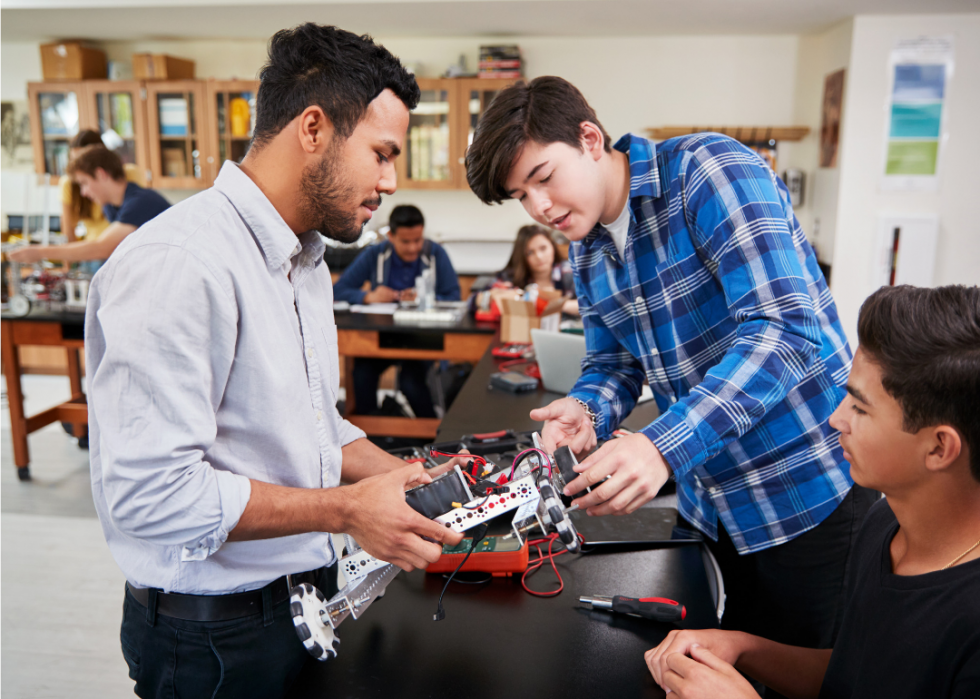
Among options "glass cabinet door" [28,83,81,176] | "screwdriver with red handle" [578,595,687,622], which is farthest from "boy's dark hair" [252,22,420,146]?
"glass cabinet door" [28,83,81,176]

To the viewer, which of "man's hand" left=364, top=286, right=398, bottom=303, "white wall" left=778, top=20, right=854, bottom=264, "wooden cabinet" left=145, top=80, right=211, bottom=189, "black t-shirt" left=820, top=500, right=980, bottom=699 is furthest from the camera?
"wooden cabinet" left=145, top=80, right=211, bottom=189

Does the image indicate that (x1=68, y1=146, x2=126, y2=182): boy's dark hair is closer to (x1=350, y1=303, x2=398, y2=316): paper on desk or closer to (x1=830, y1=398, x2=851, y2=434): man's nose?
(x1=350, y1=303, x2=398, y2=316): paper on desk

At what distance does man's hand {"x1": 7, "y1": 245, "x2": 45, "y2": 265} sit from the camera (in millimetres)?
3789

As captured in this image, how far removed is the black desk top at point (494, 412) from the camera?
6.54 feet

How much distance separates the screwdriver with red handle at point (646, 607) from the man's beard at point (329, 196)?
0.67 meters

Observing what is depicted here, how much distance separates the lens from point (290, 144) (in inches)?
39.0

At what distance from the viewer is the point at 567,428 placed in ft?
4.16

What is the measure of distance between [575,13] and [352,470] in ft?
13.8

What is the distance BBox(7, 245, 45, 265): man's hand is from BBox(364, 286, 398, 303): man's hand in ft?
5.71

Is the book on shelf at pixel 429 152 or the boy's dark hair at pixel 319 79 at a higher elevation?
the book on shelf at pixel 429 152

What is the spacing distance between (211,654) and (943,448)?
3.22ft

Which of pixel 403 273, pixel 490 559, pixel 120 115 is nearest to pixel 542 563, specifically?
pixel 490 559

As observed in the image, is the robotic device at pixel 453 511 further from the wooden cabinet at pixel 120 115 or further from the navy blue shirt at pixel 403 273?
the wooden cabinet at pixel 120 115

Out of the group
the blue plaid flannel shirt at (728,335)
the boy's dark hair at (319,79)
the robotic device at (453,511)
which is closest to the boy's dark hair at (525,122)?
the blue plaid flannel shirt at (728,335)
